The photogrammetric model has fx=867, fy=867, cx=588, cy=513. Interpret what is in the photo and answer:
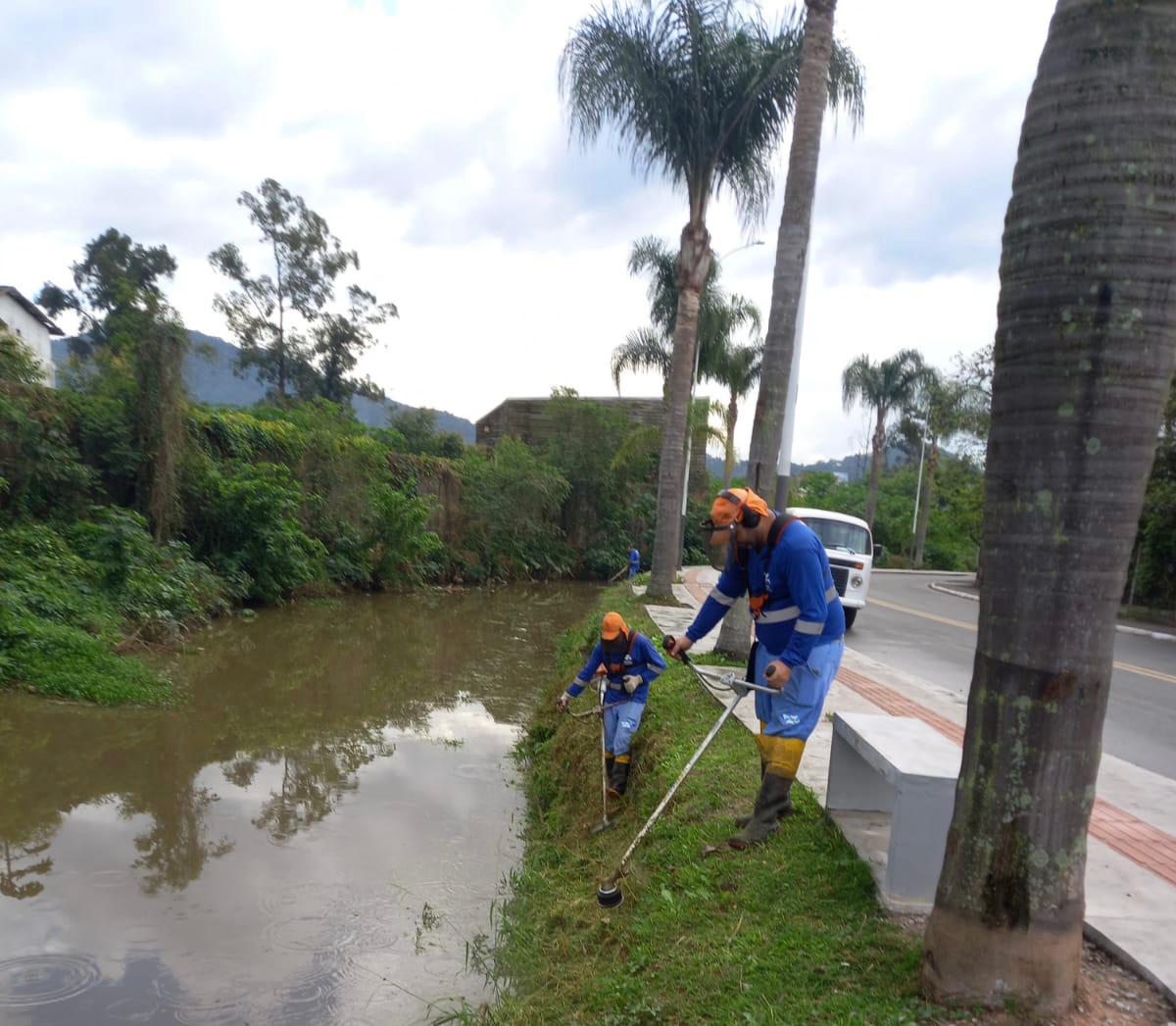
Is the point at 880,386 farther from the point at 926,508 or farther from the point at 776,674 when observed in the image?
the point at 776,674

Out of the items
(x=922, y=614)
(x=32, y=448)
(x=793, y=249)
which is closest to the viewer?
(x=793, y=249)

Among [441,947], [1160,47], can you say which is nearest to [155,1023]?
[441,947]

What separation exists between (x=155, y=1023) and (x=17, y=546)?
10.5m

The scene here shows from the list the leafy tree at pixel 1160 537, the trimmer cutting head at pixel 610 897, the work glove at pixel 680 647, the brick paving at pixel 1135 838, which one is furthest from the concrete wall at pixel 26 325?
the leafy tree at pixel 1160 537

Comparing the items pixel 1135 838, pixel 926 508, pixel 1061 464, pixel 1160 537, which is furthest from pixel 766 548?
pixel 926 508

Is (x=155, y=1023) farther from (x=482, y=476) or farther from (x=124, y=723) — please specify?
(x=482, y=476)

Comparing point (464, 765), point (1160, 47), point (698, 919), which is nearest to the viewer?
point (1160, 47)

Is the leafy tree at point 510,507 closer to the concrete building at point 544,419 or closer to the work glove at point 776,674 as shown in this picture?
the concrete building at point 544,419

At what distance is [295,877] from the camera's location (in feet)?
18.9

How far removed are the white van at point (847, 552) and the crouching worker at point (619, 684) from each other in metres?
8.36

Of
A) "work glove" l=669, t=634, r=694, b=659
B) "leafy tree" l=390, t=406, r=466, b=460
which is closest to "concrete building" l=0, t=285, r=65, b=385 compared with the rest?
"leafy tree" l=390, t=406, r=466, b=460

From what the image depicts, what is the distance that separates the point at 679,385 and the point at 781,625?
1111 cm

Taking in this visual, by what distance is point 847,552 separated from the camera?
15539mm

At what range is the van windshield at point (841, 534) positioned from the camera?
15.8m
